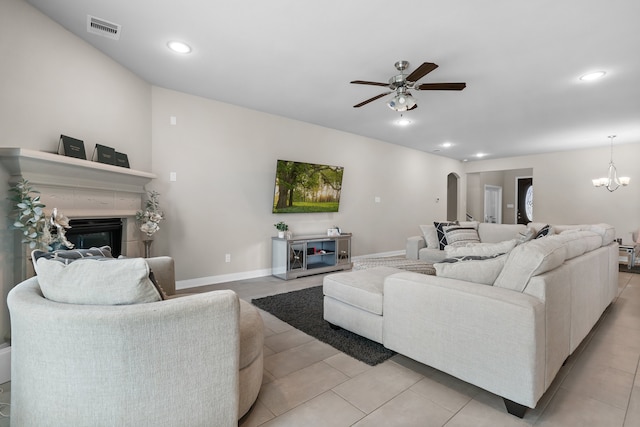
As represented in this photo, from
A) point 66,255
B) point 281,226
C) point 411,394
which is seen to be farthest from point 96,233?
point 411,394

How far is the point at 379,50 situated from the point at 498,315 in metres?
2.39

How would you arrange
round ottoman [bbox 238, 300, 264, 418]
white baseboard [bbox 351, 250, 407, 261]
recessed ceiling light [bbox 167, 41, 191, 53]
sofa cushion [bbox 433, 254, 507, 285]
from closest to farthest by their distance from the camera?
1. round ottoman [bbox 238, 300, 264, 418]
2. sofa cushion [bbox 433, 254, 507, 285]
3. recessed ceiling light [bbox 167, 41, 191, 53]
4. white baseboard [bbox 351, 250, 407, 261]

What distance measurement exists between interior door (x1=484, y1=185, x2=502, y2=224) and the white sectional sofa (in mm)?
8490

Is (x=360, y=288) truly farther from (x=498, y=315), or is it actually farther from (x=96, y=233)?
(x=96, y=233)

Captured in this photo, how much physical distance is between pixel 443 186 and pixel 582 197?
2.99 meters

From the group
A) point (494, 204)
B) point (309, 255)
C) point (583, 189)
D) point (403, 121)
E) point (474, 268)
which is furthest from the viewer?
point (494, 204)

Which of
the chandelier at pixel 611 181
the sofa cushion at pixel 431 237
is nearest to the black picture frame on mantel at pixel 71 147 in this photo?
the sofa cushion at pixel 431 237

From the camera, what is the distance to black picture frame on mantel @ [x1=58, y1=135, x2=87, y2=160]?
7.95ft

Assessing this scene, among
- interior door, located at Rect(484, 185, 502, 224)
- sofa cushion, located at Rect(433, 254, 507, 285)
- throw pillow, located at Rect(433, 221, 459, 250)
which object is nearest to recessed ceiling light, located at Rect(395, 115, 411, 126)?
throw pillow, located at Rect(433, 221, 459, 250)

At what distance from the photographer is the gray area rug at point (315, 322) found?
90.2 inches

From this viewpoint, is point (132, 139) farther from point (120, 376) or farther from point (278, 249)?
point (120, 376)

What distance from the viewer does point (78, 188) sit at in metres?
2.54

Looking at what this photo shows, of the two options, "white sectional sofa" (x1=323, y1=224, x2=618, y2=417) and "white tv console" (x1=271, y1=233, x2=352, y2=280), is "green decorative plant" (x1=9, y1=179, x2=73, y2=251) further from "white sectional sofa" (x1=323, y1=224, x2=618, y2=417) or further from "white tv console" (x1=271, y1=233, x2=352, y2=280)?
"white tv console" (x1=271, y1=233, x2=352, y2=280)

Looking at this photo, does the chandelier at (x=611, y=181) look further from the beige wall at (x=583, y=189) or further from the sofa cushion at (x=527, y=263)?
the sofa cushion at (x=527, y=263)
